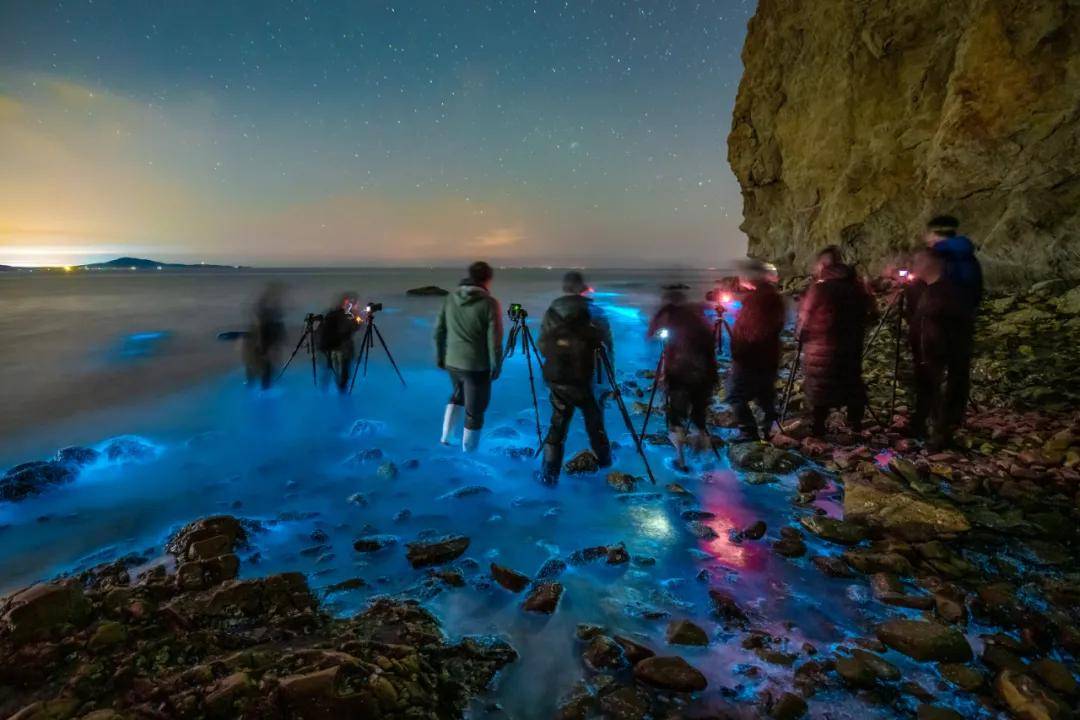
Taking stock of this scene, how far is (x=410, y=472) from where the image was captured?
6.85 meters

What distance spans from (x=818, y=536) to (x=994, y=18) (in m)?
18.0

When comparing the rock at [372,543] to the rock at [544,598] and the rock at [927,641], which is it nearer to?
the rock at [544,598]

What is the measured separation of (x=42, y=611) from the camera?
3188 millimetres

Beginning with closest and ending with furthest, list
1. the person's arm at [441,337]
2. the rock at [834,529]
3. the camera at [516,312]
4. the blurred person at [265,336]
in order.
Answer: the rock at [834,529]
the person's arm at [441,337]
the camera at [516,312]
the blurred person at [265,336]

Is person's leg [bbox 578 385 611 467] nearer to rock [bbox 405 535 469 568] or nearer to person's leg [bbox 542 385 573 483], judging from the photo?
person's leg [bbox 542 385 573 483]

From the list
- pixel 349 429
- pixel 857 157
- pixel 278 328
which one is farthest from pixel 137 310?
pixel 857 157

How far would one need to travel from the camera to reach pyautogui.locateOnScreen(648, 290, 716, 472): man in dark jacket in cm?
585

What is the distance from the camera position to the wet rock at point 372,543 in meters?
4.81

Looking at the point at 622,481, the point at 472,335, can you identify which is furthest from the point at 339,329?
the point at 622,481

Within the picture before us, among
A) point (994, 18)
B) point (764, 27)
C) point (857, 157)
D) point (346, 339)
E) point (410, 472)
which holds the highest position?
point (764, 27)

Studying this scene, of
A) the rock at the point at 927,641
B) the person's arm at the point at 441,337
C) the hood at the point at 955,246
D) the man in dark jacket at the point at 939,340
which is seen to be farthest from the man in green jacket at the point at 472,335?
the hood at the point at 955,246

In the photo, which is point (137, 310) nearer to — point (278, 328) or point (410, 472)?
point (278, 328)

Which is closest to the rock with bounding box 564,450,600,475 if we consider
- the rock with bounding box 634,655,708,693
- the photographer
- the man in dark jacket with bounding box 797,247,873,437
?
the man in dark jacket with bounding box 797,247,873,437

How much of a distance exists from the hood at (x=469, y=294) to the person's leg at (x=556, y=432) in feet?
4.73
